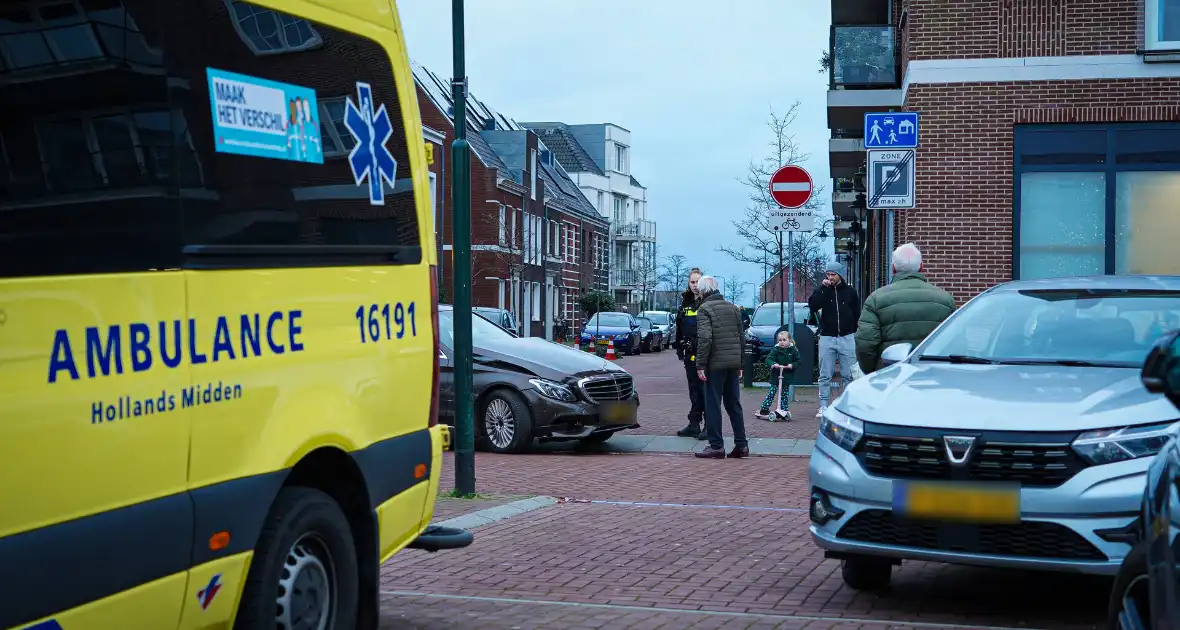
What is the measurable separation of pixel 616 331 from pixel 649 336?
169 inches

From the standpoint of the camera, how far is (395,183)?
5383mm

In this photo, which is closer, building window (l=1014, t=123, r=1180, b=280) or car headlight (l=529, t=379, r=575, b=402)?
car headlight (l=529, t=379, r=575, b=402)

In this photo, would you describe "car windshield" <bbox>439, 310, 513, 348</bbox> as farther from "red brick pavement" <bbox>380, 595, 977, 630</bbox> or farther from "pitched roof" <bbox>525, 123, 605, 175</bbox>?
"pitched roof" <bbox>525, 123, 605, 175</bbox>

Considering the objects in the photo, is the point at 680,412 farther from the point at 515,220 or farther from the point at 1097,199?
the point at 515,220

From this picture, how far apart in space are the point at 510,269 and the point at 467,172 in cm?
4990

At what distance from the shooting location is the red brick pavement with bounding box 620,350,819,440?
15867 mm

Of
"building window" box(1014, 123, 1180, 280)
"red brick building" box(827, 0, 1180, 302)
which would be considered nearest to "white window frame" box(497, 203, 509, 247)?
"red brick building" box(827, 0, 1180, 302)

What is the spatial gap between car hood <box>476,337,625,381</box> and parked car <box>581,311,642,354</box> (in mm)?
32378

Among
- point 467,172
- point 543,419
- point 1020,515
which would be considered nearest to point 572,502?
point 467,172

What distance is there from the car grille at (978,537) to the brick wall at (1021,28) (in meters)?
12.4

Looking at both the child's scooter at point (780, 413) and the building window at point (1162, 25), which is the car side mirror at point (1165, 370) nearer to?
the child's scooter at point (780, 413)

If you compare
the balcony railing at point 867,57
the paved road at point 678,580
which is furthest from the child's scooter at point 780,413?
the balcony railing at point 867,57

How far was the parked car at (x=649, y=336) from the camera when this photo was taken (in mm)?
52125

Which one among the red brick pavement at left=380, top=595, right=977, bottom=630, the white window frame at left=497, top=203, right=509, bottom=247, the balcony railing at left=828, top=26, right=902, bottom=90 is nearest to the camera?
the red brick pavement at left=380, top=595, right=977, bottom=630
